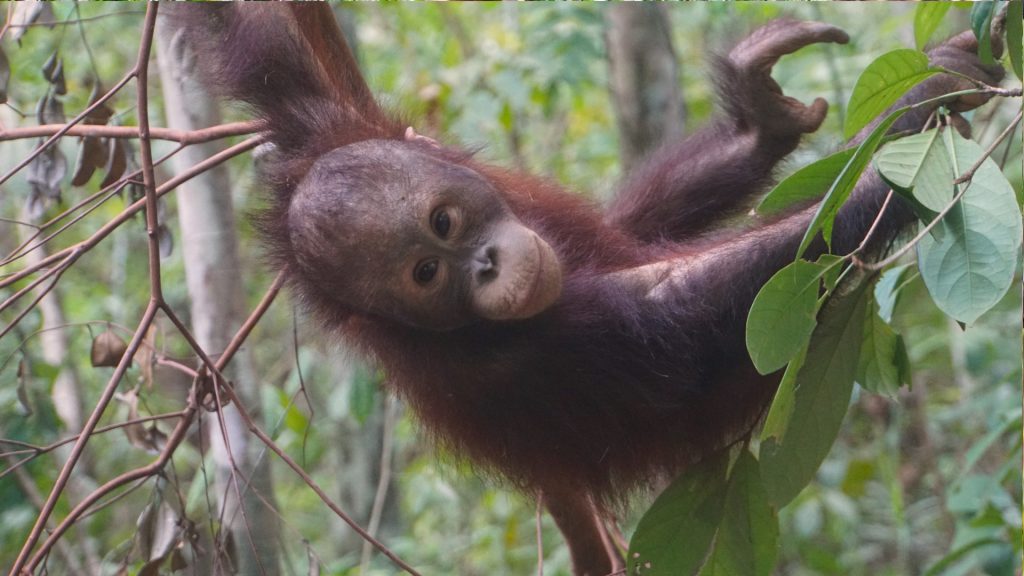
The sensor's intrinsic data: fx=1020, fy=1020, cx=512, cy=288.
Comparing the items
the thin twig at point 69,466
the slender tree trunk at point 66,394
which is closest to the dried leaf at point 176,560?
the thin twig at point 69,466

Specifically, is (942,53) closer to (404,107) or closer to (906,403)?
(404,107)

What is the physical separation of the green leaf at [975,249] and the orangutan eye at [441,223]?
3.66 ft

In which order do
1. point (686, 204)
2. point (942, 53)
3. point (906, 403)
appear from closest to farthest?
point (942, 53), point (686, 204), point (906, 403)

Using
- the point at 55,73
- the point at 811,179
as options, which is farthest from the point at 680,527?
the point at 55,73

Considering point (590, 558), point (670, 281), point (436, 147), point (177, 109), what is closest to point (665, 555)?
point (670, 281)

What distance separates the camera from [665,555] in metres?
1.93

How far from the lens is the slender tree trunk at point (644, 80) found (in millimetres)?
3867

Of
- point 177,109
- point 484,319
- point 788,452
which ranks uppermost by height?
point 177,109

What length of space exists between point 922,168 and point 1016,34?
235 millimetres

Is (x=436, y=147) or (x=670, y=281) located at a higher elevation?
(x=436, y=147)

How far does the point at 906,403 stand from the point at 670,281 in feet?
14.2

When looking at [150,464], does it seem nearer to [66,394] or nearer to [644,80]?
[644,80]

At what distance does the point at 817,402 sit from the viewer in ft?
5.65

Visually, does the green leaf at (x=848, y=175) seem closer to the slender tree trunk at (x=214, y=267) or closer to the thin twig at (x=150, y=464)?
the thin twig at (x=150, y=464)
